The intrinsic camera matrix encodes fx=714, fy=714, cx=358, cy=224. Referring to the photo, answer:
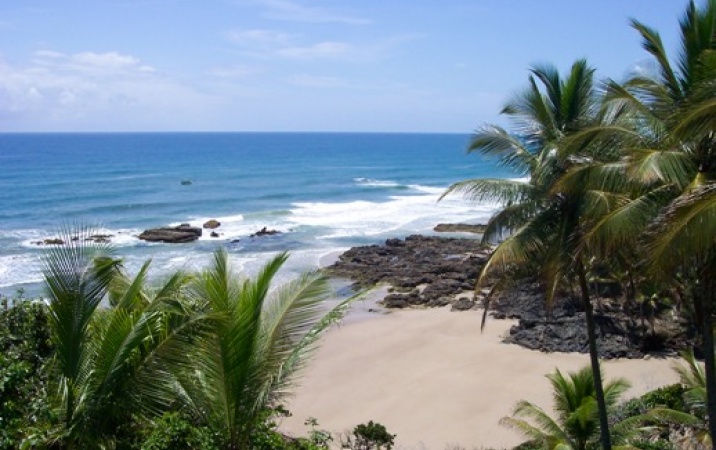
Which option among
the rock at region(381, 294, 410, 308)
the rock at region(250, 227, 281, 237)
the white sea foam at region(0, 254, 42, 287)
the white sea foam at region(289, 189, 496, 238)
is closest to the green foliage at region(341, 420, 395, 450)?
the rock at region(381, 294, 410, 308)

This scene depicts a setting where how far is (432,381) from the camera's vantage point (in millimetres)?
19125

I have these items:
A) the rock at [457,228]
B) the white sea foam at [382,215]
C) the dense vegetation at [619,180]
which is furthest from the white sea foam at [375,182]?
the dense vegetation at [619,180]

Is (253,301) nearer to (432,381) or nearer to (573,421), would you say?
(573,421)

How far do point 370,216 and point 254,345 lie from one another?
44153 millimetres

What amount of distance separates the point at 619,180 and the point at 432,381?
1126 centimetres

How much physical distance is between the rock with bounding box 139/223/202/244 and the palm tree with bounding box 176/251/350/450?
34.6 m

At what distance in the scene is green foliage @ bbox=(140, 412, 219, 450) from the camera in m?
6.55

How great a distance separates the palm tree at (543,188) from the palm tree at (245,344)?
373 centimetres

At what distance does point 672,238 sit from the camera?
6.61m

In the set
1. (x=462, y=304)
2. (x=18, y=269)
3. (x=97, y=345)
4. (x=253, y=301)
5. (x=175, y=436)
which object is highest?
(x=253, y=301)

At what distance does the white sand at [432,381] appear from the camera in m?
16.2

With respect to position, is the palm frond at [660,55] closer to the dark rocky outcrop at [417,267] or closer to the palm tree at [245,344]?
the palm tree at [245,344]

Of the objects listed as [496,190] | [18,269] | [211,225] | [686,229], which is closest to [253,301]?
[686,229]

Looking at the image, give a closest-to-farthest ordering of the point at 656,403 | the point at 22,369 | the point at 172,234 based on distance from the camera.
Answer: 1. the point at 22,369
2. the point at 656,403
3. the point at 172,234
